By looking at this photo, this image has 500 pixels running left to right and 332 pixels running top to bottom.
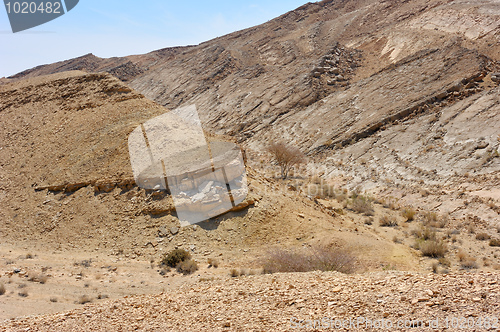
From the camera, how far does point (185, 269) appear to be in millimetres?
9172

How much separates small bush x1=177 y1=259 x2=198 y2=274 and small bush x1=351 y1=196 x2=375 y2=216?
814 centimetres

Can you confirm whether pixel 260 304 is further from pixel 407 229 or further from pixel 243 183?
pixel 407 229

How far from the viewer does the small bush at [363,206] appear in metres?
14.6

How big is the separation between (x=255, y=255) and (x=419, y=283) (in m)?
5.36

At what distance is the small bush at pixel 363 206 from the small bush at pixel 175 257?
→ 26.6ft

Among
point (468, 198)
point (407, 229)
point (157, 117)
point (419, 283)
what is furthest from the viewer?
point (157, 117)

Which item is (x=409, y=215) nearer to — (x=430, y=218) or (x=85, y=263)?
(x=430, y=218)

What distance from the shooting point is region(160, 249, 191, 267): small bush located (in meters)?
9.57

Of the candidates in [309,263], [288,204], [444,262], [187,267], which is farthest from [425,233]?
[187,267]

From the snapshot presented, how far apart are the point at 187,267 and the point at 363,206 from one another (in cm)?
866

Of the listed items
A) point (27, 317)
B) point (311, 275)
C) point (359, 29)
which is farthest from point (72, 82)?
point (359, 29)

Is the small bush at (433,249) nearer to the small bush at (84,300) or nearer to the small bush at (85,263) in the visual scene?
the small bush at (84,300)

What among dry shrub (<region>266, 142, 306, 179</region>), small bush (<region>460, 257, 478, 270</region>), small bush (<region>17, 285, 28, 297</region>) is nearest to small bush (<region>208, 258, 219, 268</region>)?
small bush (<region>17, 285, 28, 297</region>)

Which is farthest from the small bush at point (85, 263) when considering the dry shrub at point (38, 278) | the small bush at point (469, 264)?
the small bush at point (469, 264)
